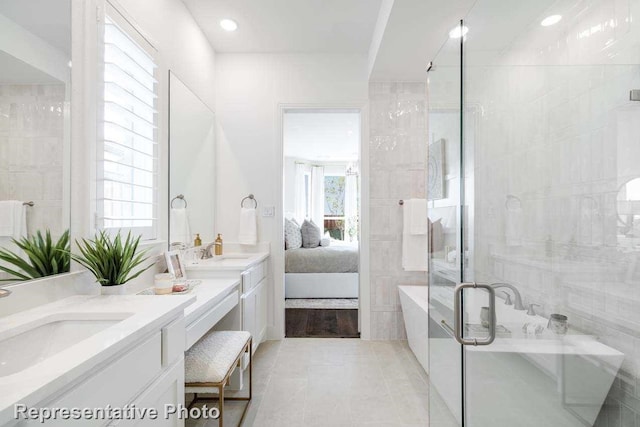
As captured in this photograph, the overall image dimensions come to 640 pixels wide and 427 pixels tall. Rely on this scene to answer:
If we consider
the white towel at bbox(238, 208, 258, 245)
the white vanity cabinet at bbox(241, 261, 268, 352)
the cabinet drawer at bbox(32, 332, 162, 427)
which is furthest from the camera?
the white towel at bbox(238, 208, 258, 245)

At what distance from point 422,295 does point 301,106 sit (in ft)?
6.76

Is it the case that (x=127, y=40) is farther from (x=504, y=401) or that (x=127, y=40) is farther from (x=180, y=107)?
(x=504, y=401)

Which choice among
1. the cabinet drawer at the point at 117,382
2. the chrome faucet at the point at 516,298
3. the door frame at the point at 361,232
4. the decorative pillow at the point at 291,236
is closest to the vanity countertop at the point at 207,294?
the cabinet drawer at the point at 117,382

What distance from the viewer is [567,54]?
1.08 metres

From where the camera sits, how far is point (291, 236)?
5.21 m

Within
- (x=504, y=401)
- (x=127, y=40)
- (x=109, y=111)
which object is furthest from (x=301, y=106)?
(x=504, y=401)

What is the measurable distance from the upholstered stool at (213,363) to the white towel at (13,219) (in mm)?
927

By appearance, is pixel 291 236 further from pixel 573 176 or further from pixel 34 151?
pixel 573 176

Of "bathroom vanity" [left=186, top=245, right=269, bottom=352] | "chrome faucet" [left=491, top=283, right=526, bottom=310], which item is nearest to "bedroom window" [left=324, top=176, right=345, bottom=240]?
"bathroom vanity" [left=186, top=245, right=269, bottom=352]

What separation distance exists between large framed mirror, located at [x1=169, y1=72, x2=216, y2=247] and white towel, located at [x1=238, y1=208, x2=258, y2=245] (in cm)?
28

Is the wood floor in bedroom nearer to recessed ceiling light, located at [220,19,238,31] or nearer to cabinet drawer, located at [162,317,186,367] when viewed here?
cabinet drawer, located at [162,317,186,367]

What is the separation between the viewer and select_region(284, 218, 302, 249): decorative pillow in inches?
203

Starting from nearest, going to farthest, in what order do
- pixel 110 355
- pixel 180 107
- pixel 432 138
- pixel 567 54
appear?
pixel 110 355, pixel 567 54, pixel 432 138, pixel 180 107

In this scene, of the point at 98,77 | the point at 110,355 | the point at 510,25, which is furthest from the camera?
the point at 98,77
